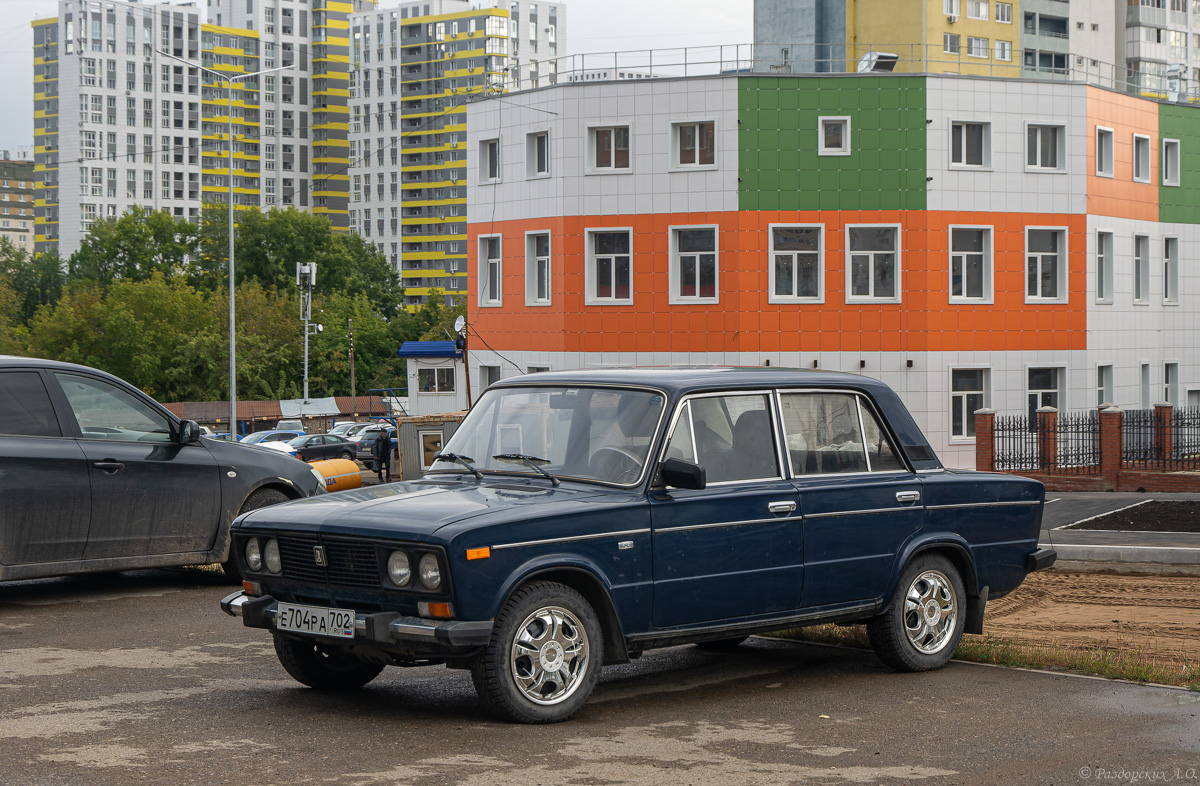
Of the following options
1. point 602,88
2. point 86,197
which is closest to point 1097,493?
point 602,88

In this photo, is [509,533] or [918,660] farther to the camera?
[918,660]

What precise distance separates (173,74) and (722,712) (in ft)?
496

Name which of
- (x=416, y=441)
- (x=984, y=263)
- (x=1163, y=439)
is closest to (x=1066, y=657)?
(x=1163, y=439)

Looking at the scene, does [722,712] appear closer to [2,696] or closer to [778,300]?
[2,696]

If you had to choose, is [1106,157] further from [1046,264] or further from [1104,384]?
[1104,384]

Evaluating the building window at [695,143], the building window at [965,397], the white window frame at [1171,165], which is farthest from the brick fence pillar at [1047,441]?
the white window frame at [1171,165]

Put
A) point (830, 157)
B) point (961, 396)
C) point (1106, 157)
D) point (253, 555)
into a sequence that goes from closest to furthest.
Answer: point (253, 555) → point (830, 157) → point (961, 396) → point (1106, 157)

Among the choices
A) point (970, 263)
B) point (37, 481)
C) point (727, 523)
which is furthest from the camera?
point (970, 263)

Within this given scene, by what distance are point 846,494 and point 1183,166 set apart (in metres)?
39.8

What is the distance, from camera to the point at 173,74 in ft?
481

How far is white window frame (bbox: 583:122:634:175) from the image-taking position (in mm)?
38469

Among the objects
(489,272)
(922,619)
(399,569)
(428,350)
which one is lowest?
(922,619)

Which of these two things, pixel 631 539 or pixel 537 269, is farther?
pixel 537 269

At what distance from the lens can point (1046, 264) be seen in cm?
3925
